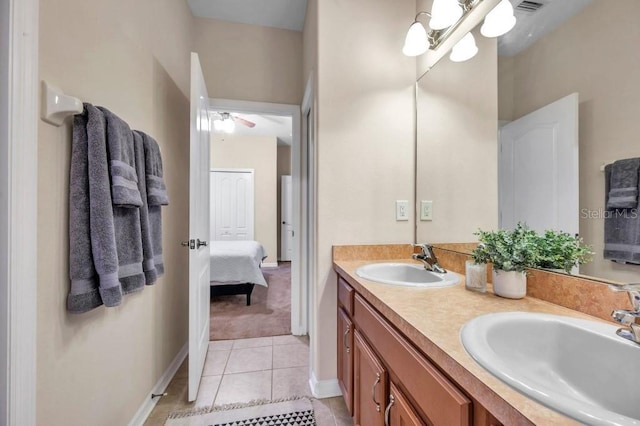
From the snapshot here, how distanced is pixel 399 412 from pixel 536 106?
3.86 feet

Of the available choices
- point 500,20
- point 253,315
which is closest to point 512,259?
point 500,20

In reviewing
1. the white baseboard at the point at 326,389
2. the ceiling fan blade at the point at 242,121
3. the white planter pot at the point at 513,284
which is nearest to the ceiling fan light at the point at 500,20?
the white planter pot at the point at 513,284

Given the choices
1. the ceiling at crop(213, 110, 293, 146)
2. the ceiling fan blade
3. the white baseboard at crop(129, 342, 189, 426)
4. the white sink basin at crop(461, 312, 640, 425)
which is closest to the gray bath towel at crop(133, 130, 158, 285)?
the white baseboard at crop(129, 342, 189, 426)

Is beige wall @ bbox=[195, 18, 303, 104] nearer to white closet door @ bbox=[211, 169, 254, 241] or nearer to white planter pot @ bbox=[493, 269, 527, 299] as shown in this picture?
white planter pot @ bbox=[493, 269, 527, 299]

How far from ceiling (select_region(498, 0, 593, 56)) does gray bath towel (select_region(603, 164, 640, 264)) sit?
540 mm

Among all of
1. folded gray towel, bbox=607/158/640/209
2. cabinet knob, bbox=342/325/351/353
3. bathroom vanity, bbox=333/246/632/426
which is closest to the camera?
bathroom vanity, bbox=333/246/632/426

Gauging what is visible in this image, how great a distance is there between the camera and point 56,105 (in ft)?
2.74

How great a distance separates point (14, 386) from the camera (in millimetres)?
715

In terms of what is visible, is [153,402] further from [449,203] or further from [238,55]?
[238,55]

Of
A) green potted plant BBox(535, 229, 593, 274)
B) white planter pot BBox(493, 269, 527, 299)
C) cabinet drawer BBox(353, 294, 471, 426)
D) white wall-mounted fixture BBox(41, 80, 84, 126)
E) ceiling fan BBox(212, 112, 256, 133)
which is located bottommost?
cabinet drawer BBox(353, 294, 471, 426)

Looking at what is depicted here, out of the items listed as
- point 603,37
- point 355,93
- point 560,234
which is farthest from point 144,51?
point 560,234

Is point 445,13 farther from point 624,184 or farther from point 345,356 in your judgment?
point 345,356

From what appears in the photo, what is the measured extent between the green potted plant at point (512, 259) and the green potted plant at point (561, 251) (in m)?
0.02

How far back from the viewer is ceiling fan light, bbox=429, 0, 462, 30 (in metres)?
1.28
